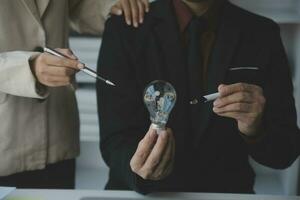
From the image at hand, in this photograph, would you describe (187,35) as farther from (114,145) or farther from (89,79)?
(89,79)

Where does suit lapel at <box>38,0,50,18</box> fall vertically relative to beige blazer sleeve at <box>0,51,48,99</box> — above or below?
above

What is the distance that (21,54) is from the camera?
840 mm

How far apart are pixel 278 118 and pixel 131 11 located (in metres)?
0.34

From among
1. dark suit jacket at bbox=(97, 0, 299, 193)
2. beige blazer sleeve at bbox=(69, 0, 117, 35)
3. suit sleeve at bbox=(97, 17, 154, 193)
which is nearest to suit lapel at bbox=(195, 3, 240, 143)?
dark suit jacket at bbox=(97, 0, 299, 193)

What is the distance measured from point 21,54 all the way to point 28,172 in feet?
0.87

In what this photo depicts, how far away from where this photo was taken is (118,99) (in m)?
1.00

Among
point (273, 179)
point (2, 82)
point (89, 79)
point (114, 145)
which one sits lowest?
point (273, 179)

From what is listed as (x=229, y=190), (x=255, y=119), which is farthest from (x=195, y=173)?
(x=255, y=119)

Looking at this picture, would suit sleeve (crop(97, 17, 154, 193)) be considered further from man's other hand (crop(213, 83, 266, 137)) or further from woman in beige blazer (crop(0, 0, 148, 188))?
man's other hand (crop(213, 83, 266, 137))

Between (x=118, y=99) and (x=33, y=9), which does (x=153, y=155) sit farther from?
(x=33, y=9)

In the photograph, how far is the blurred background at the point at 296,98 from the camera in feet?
4.54

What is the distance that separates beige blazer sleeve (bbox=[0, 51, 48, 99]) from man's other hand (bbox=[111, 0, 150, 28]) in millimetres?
233

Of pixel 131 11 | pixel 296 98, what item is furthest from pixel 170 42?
pixel 296 98

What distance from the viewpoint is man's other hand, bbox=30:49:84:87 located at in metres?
0.81
